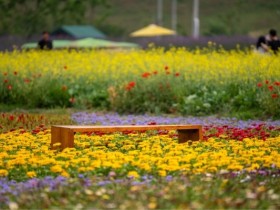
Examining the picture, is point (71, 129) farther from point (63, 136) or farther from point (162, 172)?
point (162, 172)

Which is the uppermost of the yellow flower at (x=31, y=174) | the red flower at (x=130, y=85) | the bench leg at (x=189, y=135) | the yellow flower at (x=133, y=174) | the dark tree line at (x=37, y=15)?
the dark tree line at (x=37, y=15)

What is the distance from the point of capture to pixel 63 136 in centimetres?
1152

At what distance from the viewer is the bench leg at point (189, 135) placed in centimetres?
1250

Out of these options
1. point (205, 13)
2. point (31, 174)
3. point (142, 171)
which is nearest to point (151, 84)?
point (142, 171)

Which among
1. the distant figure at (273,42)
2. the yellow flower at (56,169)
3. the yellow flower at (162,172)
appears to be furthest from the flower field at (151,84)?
the yellow flower at (56,169)

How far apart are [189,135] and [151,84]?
6645 mm

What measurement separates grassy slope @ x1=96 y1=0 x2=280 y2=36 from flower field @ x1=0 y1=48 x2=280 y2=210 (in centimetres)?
6959

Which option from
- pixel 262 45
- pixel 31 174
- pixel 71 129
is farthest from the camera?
pixel 262 45

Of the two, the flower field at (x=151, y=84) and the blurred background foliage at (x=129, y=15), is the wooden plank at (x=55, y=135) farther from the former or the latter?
the blurred background foliage at (x=129, y=15)

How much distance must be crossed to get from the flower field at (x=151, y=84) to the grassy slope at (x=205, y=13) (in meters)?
68.8

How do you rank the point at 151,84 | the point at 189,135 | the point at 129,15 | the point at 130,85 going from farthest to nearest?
the point at 129,15, the point at 151,84, the point at 130,85, the point at 189,135

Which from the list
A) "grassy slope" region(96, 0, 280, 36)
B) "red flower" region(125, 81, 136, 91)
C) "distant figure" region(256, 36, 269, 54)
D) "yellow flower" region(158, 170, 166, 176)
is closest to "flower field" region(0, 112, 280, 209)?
"yellow flower" region(158, 170, 166, 176)

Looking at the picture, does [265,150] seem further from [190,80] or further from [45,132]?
[190,80]

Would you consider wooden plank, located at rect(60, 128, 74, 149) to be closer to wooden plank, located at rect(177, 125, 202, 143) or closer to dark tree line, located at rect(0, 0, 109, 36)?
wooden plank, located at rect(177, 125, 202, 143)
